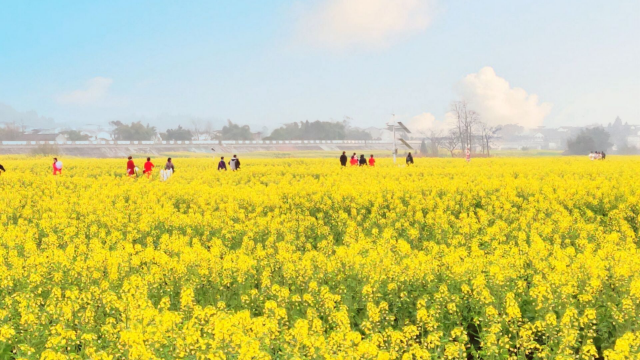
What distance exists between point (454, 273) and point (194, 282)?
13.8 feet

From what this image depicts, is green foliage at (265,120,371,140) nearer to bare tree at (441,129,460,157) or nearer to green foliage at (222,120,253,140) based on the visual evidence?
green foliage at (222,120,253,140)

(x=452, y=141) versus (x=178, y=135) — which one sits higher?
(x=178, y=135)

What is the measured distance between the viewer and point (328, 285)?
8.68 metres

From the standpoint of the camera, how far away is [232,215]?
51.9ft

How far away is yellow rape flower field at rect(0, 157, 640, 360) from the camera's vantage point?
5.80m

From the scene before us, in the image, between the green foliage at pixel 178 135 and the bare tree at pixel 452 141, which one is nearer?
the bare tree at pixel 452 141

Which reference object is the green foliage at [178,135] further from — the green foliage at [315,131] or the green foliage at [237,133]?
the green foliage at [315,131]

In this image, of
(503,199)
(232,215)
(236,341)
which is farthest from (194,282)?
(503,199)

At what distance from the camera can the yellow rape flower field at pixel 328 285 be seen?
5797mm

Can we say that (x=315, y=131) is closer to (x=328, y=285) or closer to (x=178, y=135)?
(x=178, y=135)

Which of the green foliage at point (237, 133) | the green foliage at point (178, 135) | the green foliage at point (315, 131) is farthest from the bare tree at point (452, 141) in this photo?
the green foliage at point (178, 135)

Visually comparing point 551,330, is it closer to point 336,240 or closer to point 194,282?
point 194,282

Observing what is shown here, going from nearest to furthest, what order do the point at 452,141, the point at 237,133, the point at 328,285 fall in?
1. the point at 328,285
2. the point at 452,141
3. the point at 237,133

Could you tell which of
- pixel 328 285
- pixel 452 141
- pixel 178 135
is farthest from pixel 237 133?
pixel 328 285
